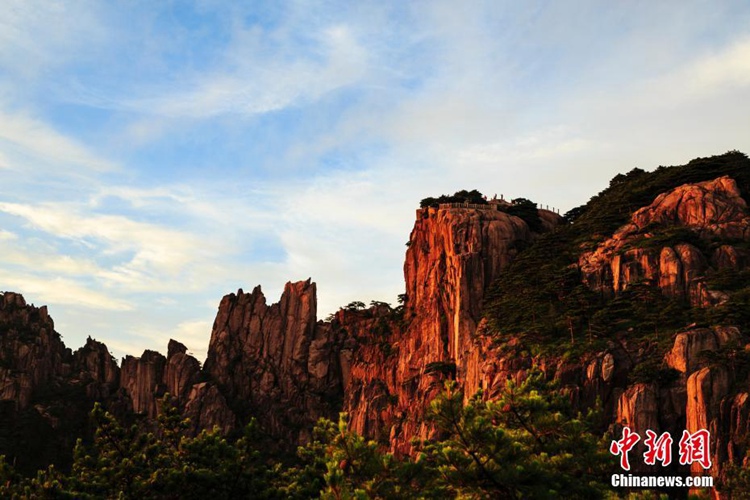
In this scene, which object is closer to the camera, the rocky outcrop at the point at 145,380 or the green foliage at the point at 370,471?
the green foliage at the point at 370,471

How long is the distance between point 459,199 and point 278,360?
44.9 metres

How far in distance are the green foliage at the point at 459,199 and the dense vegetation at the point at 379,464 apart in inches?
3123

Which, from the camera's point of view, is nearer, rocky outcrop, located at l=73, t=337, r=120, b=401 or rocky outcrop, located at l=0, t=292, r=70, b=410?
rocky outcrop, located at l=0, t=292, r=70, b=410

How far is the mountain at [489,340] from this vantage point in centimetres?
6091

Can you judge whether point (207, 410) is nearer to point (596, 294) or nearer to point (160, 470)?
point (596, 294)

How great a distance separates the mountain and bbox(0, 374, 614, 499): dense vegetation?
783 cm

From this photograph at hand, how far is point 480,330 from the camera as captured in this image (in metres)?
89.8

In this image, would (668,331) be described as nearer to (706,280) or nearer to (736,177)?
(706,280)

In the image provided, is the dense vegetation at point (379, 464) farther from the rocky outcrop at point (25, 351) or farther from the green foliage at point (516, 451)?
the rocky outcrop at point (25, 351)

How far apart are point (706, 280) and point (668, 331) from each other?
7941mm

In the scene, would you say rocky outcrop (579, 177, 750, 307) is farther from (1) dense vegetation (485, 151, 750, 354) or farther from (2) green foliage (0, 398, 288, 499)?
(2) green foliage (0, 398, 288, 499)

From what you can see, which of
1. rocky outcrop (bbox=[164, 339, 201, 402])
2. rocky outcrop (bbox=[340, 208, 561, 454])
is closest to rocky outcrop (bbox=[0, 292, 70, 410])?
rocky outcrop (bbox=[164, 339, 201, 402])

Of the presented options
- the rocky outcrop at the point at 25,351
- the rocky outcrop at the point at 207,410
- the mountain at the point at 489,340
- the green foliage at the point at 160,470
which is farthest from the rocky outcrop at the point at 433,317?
the rocky outcrop at the point at 25,351

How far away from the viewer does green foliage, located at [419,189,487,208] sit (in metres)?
122
